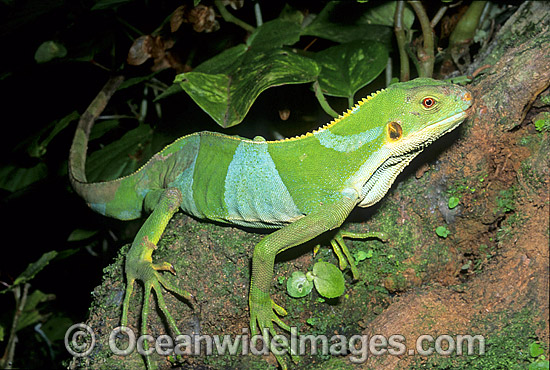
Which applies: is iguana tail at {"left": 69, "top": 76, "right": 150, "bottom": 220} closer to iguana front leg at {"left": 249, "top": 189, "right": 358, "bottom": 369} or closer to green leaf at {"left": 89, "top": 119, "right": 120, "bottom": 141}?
green leaf at {"left": 89, "top": 119, "right": 120, "bottom": 141}

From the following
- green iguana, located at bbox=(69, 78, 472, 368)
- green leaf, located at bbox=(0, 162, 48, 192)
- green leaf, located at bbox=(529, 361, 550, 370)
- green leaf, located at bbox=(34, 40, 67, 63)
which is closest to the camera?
green leaf, located at bbox=(529, 361, 550, 370)

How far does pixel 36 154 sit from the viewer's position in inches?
170

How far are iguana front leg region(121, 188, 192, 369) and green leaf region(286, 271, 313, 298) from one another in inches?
25.3

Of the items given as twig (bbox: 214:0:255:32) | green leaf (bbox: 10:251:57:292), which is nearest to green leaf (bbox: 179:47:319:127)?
twig (bbox: 214:0:255:32)

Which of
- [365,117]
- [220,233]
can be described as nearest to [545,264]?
[365,117]

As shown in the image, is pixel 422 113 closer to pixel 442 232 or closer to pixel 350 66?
pixel 442 232

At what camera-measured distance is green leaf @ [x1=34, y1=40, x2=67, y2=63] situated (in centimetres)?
441

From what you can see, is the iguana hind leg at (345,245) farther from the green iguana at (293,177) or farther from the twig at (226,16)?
the twig at (226,16)

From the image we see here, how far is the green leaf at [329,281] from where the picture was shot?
2570mm

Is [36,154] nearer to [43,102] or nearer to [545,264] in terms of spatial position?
[43,102]

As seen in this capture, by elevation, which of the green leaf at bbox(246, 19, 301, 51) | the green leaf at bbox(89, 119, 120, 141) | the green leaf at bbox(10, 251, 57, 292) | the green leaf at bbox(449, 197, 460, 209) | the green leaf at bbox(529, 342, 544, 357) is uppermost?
the green leaf at bbox(246, 19, 301, 51)

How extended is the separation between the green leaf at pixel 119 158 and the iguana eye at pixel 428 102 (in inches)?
112

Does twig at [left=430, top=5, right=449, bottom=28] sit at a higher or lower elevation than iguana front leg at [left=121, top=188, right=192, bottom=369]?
higher

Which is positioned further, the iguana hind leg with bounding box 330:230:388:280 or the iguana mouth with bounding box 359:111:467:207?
the iguana hind leg with bounding box 330:230:388:280
